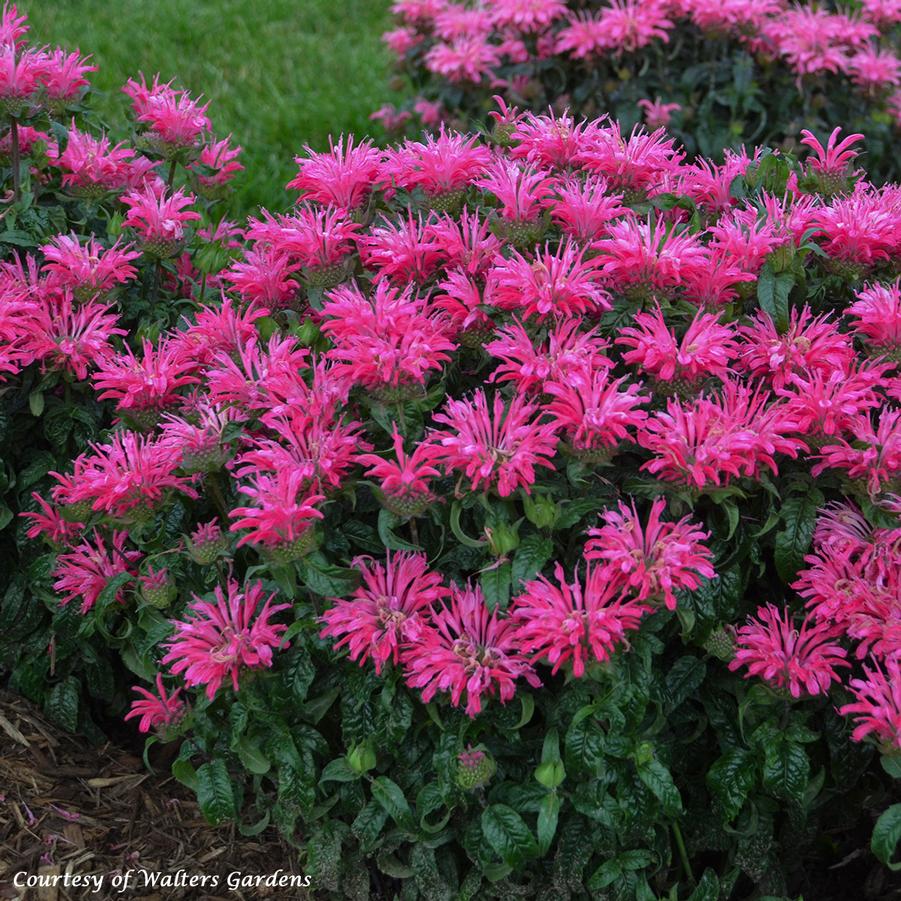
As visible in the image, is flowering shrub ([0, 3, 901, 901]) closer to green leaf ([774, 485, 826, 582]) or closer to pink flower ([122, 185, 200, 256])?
green leaf ([774, 485, 826, 582])

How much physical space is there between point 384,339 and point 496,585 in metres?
0.40

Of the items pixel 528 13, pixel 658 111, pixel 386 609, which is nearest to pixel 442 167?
pixel 386 609

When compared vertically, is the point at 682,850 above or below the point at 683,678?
below

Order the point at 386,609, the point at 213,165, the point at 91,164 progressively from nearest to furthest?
the point at 386,609
the point at 91,164
the point at 213,165

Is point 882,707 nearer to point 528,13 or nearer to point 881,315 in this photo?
point 881,315

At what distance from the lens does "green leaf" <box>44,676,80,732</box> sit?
223cm

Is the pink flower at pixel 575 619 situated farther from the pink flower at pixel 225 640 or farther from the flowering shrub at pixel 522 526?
the pink flower at pixel 225 640

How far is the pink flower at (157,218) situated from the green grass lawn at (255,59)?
2.02m

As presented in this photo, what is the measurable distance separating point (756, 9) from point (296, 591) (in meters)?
3.00

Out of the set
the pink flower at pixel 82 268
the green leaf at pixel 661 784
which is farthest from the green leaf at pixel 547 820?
the pink flower at pixel 82 268

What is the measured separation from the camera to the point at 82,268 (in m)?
2.10

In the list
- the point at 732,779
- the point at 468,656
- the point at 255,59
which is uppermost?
the point at 468,656

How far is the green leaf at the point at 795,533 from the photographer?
1.70m

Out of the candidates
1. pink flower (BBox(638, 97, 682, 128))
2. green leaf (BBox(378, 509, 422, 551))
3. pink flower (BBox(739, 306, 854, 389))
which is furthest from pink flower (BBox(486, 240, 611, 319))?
pink flower (BBox(638, 97, 682, 128))
